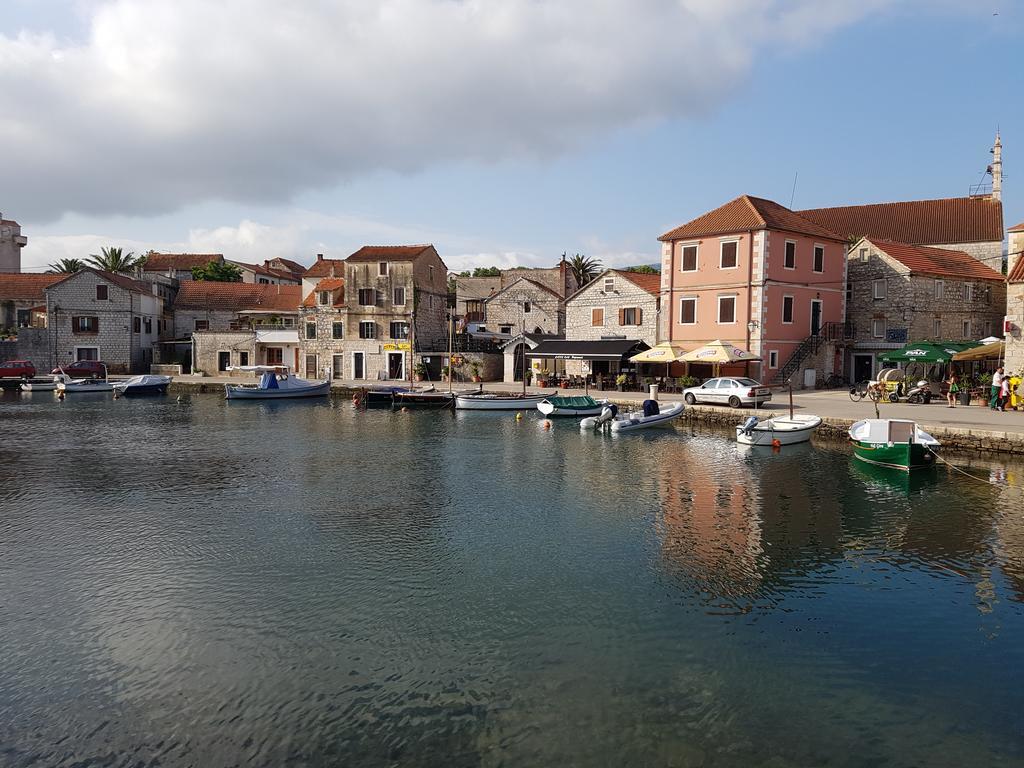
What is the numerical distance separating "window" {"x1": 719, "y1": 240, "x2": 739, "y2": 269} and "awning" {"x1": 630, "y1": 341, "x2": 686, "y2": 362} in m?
6.09

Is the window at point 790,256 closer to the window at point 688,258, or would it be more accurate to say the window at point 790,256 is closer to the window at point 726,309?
the window at point 726,309

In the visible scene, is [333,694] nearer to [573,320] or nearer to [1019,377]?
[1019,377]

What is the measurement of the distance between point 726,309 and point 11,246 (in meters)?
97.8

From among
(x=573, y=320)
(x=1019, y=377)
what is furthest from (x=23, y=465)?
(x=1019, y=377)

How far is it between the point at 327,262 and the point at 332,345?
89.3 ft

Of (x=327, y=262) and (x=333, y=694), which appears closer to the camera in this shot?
(x=333, y=694)

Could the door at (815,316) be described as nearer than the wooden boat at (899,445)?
No

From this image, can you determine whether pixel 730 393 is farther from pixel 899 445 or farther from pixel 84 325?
pixel 84 325

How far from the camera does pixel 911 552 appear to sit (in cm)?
1734

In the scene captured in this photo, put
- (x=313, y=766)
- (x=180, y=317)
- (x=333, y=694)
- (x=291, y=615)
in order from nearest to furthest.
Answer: (x=313, y=766)
(x=333, y=694)
(x=291, y=615)
(x=180, y=317)

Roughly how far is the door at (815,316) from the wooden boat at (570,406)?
16.5 meters

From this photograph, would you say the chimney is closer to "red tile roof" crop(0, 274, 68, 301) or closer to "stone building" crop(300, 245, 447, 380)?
"stone building" crop(300, 245, 447, 380)

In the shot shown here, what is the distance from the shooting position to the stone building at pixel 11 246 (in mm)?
96562

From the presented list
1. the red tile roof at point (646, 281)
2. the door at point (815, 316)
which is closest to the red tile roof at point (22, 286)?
the red tile roof at point (646, 281)
